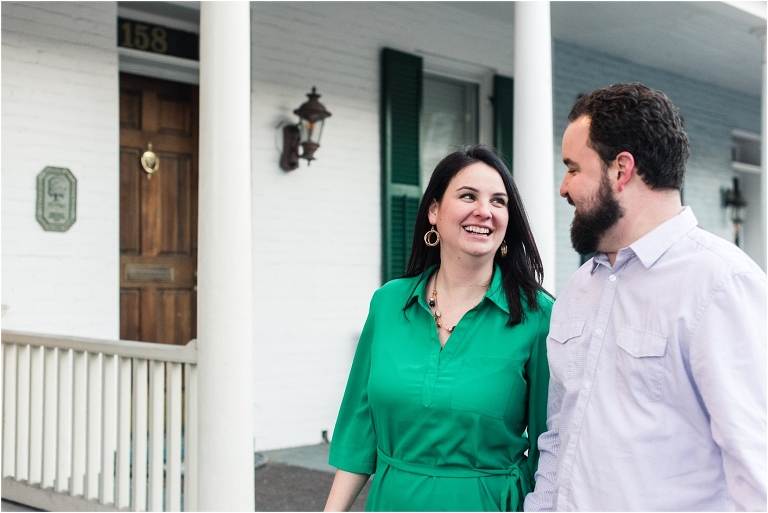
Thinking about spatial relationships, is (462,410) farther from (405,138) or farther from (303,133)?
(405,138)

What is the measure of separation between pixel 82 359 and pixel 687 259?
3.30 meters

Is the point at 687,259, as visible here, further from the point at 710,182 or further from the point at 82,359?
the point at 710,182

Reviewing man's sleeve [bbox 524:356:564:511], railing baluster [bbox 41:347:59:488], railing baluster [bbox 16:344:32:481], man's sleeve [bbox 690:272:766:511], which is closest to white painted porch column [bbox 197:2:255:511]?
railing baluster [bbox 41:347:59:488]

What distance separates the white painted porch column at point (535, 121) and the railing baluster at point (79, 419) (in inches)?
96.3

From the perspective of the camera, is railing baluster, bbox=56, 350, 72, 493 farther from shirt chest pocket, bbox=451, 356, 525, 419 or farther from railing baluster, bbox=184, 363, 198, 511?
shirt chest pocket, bbox=451, 356, 525, 419

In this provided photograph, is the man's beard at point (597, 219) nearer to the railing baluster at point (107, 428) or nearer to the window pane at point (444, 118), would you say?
the railing baluster at point (107, 428)

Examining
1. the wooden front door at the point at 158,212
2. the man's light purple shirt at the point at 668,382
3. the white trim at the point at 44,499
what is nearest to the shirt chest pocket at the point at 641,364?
the man's light purple shirt at the point at 668,382

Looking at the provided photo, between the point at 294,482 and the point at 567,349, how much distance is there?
3629mm

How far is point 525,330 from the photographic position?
201 centimetres

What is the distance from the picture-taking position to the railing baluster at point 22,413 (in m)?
4.34

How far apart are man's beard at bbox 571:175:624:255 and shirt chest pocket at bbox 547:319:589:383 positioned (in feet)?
0.57

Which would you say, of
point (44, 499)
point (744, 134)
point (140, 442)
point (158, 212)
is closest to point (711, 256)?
point (140, 442)

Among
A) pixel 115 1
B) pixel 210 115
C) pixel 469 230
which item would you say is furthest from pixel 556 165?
pixel 469 230

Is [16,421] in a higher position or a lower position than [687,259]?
lower
